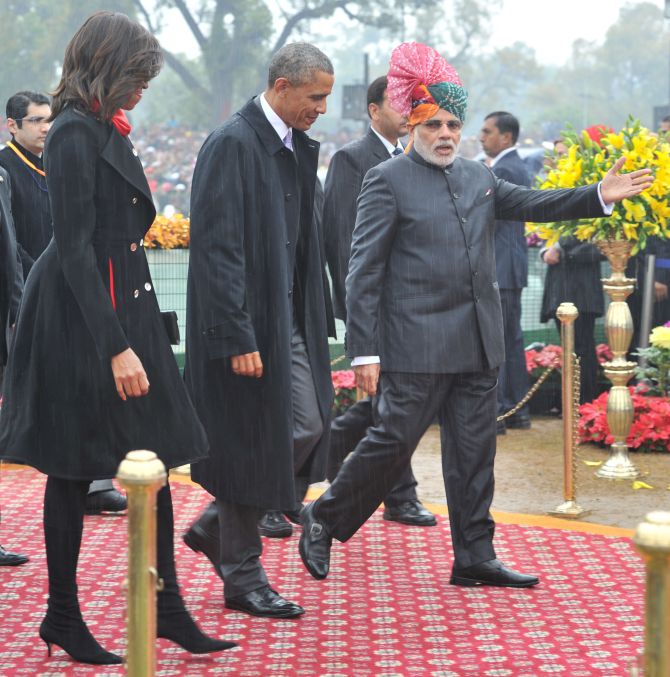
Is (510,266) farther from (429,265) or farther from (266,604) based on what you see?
(266,604)

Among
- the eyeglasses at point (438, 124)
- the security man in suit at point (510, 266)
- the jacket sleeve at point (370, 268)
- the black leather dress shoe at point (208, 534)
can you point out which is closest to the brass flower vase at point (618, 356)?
the security man in suit at point (510, 266)

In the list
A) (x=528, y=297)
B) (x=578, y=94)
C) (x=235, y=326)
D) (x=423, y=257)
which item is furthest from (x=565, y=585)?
(x=578, y=94)

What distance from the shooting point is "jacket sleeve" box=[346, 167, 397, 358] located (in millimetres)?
5008

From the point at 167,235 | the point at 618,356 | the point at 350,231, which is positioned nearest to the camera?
the point at 350,231

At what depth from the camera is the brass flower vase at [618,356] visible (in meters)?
7.25

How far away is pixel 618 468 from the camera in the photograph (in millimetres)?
7480

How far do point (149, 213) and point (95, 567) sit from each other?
187 cm

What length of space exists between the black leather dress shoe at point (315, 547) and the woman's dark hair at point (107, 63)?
1.94 m

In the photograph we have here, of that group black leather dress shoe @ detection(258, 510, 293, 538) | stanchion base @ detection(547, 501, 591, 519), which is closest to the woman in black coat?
black leather dress shoe @ detection(258, 510, 293, 538)

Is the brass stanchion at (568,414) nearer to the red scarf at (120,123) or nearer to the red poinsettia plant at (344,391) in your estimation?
the red scarf at (120,123)

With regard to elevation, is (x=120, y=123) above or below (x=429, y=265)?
above

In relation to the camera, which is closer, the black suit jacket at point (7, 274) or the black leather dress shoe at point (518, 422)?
the black suit jacket at point (7, 274)

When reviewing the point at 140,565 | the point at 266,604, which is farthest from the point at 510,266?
the point at 140,565

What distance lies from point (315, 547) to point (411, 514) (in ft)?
3.62
